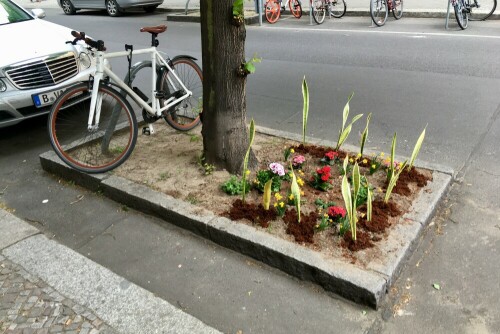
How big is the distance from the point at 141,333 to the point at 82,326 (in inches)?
14.5

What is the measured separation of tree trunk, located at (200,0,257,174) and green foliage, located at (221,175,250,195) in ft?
0.77

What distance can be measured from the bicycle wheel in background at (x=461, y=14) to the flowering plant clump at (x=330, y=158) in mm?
8087

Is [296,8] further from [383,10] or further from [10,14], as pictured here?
[10,14]

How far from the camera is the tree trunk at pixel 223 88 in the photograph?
3580 millimetres

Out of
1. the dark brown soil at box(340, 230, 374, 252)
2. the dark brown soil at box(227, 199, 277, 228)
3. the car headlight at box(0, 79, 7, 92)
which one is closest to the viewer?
the dark brown soil at box(340, 230, 374, 252)

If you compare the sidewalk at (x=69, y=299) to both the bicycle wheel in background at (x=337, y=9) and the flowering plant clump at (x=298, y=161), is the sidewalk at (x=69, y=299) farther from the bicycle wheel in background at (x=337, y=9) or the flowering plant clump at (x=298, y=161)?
the bicycle wheel in background at (x=337, y=9)

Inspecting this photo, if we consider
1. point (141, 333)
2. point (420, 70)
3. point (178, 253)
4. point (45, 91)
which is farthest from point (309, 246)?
point (420, 70)

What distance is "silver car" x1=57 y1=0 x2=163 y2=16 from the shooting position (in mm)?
16484

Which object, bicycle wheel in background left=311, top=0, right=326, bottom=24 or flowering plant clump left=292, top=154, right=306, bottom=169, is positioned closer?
flowering plant clump left=292, top=154, right=306, bottom=169

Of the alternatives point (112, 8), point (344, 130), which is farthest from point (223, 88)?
point (112, 8)

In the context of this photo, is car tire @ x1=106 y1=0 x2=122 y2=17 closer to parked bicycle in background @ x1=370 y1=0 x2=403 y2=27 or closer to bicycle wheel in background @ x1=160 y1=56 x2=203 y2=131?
parked bicycle in background @ x1=370 y1=0 x2=403 y2=27

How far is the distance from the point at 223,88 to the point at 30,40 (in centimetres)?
324

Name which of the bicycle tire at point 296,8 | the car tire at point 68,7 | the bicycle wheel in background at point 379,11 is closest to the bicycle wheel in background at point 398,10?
the bicycle wheel in background at point 379,11

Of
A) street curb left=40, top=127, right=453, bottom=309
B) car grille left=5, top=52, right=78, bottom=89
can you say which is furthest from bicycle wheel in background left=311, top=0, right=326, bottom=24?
street curb left=40, top=127, right=453, bottom=309
